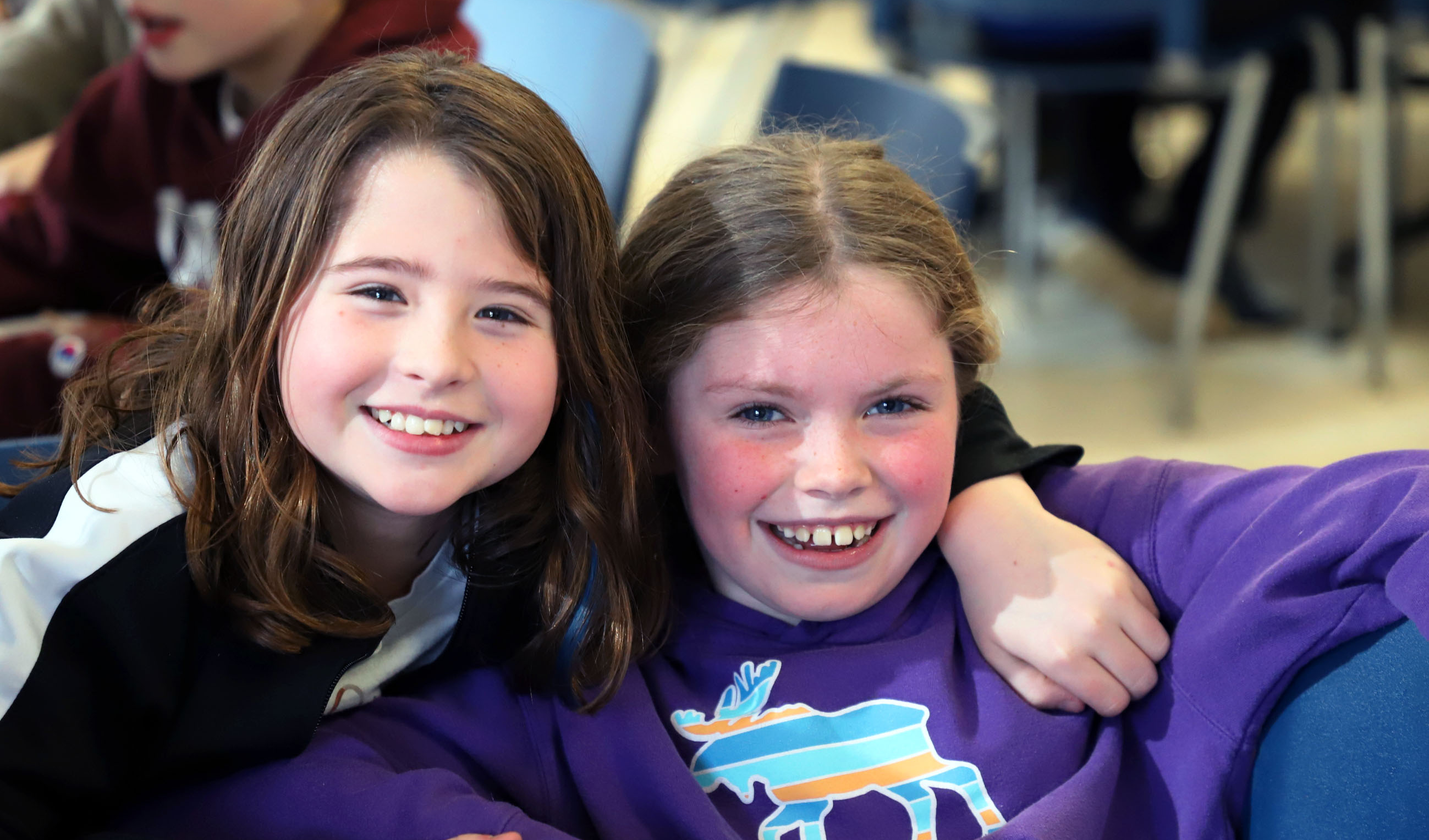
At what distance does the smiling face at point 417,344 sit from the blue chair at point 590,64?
0.75 metres

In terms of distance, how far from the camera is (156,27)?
1.50 m

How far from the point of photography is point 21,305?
1582mm

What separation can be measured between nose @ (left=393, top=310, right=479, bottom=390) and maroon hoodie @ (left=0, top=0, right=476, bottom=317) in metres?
0.82

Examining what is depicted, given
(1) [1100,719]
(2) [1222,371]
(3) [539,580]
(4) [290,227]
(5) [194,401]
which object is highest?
(4) [290,227]

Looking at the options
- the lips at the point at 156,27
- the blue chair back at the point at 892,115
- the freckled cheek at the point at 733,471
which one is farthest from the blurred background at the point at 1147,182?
the freckled cheek at the point at 733,471

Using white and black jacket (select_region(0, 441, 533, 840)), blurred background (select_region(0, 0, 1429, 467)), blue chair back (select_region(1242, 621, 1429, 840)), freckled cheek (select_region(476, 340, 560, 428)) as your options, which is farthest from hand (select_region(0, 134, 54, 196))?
blue chair back (select_region(1242, 621, 1429, 840))

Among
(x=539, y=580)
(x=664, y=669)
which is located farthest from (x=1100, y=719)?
(x=539, y=580)

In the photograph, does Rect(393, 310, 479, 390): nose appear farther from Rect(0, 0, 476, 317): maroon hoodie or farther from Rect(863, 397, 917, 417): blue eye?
Rect(0, 0, 476, 317): maroon hoodie

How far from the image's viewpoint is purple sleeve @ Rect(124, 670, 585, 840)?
823 millimetres

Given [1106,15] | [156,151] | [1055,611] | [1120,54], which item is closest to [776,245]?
[1055,611]

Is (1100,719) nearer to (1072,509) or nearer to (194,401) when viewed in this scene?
(1072,509)

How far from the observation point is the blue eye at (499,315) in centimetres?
86

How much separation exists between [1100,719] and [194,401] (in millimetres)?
702

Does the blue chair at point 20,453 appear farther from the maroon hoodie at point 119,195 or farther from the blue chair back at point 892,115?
the blue chair back at point 892,115
